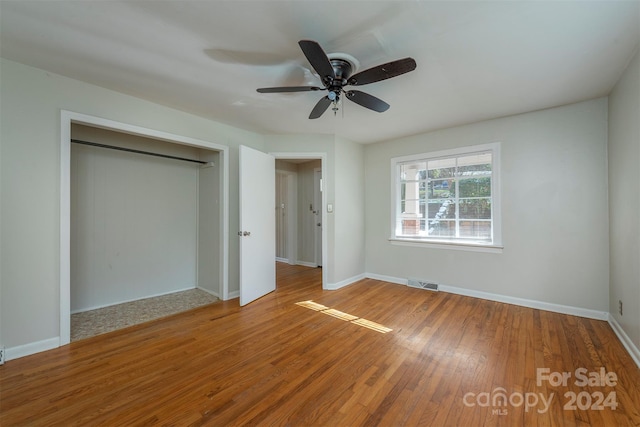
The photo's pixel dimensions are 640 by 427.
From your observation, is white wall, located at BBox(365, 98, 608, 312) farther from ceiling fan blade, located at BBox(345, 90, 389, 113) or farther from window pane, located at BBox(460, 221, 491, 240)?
ceiling fan blade, located at BBox(345, 90, 389, 113)

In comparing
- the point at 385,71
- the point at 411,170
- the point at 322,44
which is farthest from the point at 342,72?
the point at 411,170

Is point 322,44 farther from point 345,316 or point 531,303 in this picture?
point 531,303

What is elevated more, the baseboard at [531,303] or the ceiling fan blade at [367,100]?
the ceiling fan blade at [367,100]

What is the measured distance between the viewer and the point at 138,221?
11.5 feet

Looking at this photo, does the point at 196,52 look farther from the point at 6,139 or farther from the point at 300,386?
the point at 300,386

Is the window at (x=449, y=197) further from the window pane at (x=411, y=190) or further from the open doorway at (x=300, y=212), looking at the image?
the open doorway at (x=300, y=212)

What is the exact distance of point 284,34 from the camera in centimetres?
173

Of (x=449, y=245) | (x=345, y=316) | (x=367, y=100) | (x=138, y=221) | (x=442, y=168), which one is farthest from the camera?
(x=442, y=168)

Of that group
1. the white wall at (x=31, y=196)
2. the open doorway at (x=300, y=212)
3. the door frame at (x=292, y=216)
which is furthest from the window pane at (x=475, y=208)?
the white wall at (x=31, y=196)

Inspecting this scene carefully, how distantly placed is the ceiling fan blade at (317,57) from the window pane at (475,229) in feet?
9.61

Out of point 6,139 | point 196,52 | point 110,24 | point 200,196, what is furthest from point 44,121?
point 200,196

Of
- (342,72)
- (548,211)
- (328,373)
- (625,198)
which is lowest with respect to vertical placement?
(328,373)

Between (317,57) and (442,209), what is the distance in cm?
309

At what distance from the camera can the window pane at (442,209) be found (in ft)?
12.4
